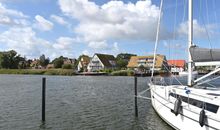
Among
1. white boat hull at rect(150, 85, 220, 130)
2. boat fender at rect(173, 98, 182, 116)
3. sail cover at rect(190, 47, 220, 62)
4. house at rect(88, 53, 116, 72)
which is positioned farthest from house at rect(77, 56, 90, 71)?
boat fender at rect(173, 98, 182, 116)

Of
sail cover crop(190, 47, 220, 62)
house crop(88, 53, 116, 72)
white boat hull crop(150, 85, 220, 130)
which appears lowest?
white boat hull crop(150, 85, 220, 130)

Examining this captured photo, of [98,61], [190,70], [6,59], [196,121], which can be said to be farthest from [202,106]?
[6,59]

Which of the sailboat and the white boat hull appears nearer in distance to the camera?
the white boat hull

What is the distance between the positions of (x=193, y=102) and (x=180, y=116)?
138cm

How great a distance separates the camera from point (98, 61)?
143 m

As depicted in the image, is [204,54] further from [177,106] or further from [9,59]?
[9,59]

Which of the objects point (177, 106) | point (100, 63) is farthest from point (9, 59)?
point (177, 106)

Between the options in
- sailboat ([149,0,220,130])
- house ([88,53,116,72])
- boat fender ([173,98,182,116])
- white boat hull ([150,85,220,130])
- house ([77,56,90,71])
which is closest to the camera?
white boat hull ([150,85,220,130])

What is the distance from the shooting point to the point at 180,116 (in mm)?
15016

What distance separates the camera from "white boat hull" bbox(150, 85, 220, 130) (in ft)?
39.9

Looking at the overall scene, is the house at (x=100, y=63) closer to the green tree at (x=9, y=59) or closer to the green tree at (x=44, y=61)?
the green tree at (x=9, y=59)

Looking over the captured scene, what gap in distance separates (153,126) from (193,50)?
5838mm

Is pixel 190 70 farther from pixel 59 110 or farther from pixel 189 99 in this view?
pixel 59 110

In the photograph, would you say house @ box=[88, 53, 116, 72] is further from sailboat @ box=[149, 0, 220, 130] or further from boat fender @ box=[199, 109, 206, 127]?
boat fender @ box=[199, 109, 206, 127]
